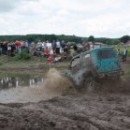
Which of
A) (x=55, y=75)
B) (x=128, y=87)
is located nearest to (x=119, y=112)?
(x=128, y=87)

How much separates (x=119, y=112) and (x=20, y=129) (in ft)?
11.1

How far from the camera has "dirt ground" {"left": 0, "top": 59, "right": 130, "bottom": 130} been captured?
10.8m

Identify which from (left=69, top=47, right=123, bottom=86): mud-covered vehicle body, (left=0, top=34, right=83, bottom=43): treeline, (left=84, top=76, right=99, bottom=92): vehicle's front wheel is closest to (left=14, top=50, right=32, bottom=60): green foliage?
(left=0, top=34, right=83, bottom=43): treeline

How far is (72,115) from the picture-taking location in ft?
41.1

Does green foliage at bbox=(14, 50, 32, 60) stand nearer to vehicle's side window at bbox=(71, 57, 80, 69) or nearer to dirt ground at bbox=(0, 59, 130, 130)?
vehicle's side window at bbox=(71, 57, 80, 69)

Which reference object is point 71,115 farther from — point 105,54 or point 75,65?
point 75,65

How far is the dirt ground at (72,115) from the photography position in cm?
1083

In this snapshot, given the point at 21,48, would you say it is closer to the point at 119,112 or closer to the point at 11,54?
the point at 11,54

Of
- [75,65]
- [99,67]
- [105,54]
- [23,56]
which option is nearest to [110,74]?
[99,67]

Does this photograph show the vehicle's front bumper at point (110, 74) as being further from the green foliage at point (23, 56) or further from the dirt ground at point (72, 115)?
the green foliage at point (23, 56)

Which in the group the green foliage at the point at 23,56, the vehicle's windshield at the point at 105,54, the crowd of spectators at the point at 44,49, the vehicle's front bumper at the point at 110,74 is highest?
the vehicle's windshield at the point at 105,54

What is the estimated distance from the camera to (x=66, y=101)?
16797 millimetres

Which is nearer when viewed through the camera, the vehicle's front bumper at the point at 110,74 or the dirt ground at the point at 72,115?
the dirt ground at the point at 72,115

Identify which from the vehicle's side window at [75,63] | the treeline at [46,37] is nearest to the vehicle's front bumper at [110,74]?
the vehicle's side window at [75,63]
